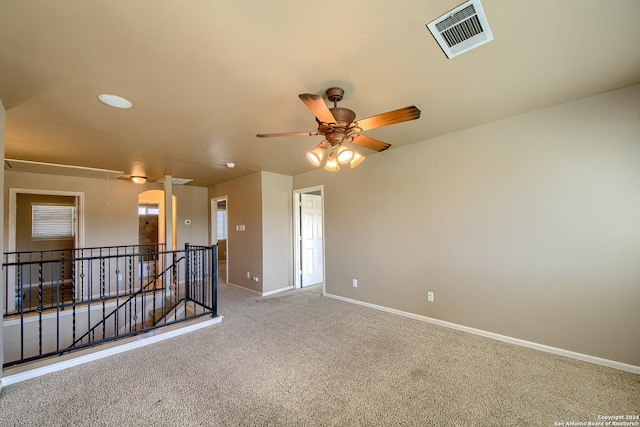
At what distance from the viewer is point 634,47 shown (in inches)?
69.9

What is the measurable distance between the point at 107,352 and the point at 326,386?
230 cm

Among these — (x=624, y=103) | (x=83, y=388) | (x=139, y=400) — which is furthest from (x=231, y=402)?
(x=624, y=103)

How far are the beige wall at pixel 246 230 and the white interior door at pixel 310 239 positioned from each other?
3.12 ft

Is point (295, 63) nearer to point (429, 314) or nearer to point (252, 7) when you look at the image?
point (252, 7)

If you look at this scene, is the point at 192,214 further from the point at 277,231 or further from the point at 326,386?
the point at 326,386

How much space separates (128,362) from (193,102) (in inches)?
102

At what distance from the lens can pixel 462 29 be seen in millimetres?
1555

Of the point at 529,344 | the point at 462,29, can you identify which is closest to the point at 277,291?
the point at 529,344

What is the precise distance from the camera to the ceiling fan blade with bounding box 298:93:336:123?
1657mm

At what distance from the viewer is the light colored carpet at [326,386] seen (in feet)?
6.04

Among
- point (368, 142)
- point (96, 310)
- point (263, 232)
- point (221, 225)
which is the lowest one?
point (96, 310)

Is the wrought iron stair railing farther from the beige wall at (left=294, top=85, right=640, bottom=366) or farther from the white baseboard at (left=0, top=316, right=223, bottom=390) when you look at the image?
the beige wall at (left=294, top=85, right=640, bottom=366)

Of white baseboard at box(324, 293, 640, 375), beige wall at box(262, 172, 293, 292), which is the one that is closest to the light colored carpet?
white baseboard at box(324, 293, 640, 375)

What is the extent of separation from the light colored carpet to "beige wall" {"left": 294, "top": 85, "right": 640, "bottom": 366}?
419 millimetres
